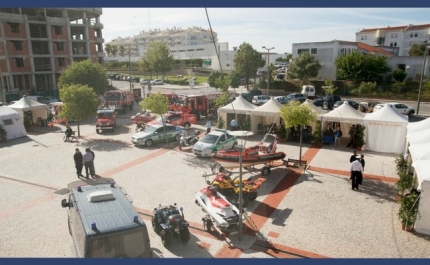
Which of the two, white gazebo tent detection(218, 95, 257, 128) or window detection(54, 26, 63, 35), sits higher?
window detection(54, 26, 63, 35)

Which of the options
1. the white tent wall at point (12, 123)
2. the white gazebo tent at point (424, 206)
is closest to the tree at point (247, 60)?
the white tent wall at point (12, 123)

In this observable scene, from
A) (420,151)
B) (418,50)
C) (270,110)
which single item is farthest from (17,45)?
(418,50)

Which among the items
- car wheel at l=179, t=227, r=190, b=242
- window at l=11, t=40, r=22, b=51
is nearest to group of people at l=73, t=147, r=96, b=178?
car wheel at l=179, t=227, r=190, b=242

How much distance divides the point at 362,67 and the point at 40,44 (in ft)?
147

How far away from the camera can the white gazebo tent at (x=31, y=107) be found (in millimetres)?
24281

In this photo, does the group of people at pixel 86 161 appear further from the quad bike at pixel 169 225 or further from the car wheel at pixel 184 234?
the car wheel at pixel 184 234

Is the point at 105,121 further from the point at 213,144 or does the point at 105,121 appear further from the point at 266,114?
the point at 266,114

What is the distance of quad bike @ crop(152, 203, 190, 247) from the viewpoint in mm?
8828

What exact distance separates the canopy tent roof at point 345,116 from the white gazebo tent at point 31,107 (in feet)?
68.1

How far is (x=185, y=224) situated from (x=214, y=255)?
1.11 m

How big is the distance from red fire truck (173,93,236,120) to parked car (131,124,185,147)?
21.6ft

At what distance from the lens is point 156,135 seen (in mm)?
19797

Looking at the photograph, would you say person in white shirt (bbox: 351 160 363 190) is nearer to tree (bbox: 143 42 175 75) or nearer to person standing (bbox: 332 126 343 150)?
person standing (bbox: 332 126 343 150)

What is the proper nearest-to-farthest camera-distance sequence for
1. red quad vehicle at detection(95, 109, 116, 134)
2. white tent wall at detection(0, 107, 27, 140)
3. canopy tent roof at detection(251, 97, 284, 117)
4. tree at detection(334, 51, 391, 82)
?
canopy tent roof at detection(251, 97, 284, 117) → white tent wall at detection(0, 107, 27, 140) → red quad vehicle at detection(95, 109, 116, 134) → tree at detection(334, 51, 391, 82)
